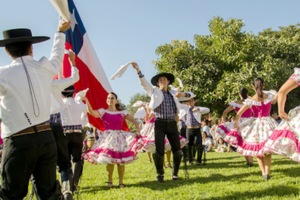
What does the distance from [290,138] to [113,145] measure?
3332 mm

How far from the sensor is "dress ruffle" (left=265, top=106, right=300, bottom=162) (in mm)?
3958

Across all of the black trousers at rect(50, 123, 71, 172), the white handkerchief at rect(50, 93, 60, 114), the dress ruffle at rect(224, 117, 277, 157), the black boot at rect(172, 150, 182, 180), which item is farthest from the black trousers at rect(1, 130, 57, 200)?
the dress ruffle at rect(224, 117, 277, 157)

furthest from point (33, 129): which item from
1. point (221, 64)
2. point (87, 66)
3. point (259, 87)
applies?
point (221, 64)

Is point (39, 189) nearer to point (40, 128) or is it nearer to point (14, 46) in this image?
point (40, 128)

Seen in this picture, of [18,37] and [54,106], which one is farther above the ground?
[18,37]

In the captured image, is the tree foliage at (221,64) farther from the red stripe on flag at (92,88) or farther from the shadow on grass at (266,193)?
the shadow on grass at (266,193)

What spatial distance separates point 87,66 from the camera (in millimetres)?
7242

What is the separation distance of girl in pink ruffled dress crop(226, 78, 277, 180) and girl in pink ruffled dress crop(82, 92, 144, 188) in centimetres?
229

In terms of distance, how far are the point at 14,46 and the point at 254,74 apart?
56.8ft

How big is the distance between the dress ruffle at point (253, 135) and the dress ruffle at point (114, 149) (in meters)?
2.22

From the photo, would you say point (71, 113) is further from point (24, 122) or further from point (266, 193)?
point (266, 193)

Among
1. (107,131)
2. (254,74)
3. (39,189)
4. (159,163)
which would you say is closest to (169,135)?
(159,163)

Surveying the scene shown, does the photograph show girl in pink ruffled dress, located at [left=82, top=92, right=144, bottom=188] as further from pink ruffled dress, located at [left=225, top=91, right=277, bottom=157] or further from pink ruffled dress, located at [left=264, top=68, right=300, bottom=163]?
pink ruffled dress, located at [left=264, top=68, right=300, bottom=163]

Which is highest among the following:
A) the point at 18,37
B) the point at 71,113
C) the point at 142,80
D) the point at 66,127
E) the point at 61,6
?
the point at 61,6
